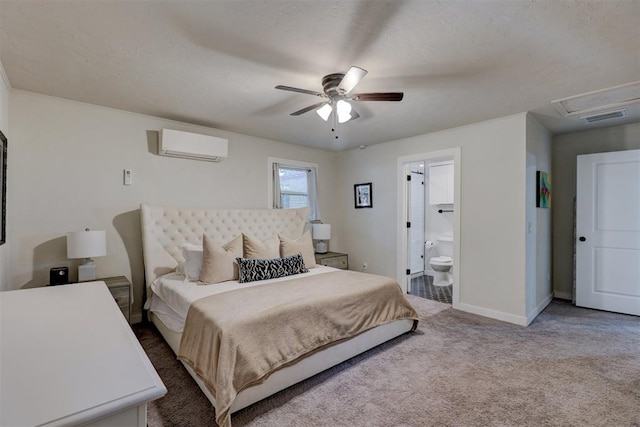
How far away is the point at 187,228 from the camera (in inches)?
142

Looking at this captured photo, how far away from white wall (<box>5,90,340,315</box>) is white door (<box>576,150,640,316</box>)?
4862 millimetres

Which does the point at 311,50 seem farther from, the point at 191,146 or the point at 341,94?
the point at 191,146

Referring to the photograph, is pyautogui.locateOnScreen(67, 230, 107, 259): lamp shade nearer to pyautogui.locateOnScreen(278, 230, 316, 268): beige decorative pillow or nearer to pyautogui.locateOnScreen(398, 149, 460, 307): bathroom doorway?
pyautogui.locateOnScreen(278, 230, 316, 268): beige decorative pillow

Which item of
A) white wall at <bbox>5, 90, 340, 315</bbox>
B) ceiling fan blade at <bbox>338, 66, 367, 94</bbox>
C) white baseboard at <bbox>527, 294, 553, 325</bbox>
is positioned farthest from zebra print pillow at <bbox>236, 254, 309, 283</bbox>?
white baseboard at <bbox>527, 294, 553, 325</bbox>

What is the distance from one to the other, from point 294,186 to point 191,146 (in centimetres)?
182

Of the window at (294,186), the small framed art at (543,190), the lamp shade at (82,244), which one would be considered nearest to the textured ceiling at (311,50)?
the small framed art at (543,190)

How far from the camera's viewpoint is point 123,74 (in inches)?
97.1

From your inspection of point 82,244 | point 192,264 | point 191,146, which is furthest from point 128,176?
point 192,264

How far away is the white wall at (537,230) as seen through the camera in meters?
3.49

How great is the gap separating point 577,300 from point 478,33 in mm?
4021

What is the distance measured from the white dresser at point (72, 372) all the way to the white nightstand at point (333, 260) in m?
3.31

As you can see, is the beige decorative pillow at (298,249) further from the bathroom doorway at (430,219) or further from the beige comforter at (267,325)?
the bathroom doorway at (430,219)

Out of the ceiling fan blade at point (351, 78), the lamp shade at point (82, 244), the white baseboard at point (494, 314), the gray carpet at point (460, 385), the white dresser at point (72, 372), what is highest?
the ceiling fan blade at point (351, 78)

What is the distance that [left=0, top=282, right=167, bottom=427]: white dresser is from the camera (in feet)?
2.55
